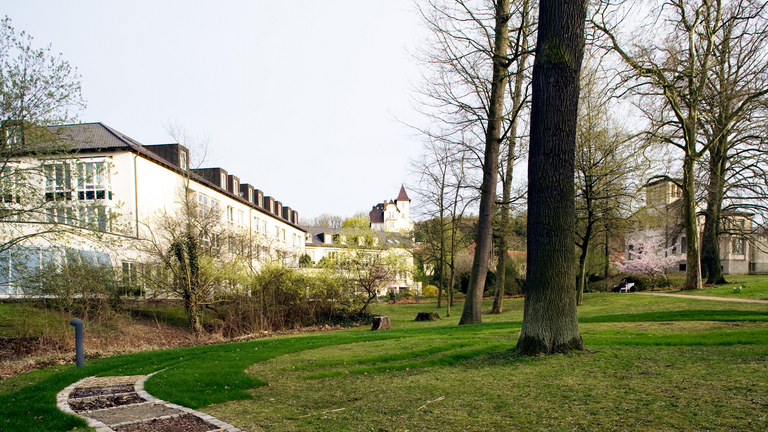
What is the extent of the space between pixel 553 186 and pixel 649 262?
3065 centimetres

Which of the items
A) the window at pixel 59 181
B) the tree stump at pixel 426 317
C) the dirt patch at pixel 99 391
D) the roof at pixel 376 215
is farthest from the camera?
the roof at pixel 376 215

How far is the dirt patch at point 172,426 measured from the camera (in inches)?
172

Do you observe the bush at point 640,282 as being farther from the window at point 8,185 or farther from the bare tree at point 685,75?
the window at point 8,185

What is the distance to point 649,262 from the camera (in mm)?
32156

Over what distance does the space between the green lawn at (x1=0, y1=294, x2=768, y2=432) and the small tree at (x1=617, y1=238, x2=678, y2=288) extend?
26.6 meters

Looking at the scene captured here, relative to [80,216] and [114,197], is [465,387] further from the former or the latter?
[114,197]

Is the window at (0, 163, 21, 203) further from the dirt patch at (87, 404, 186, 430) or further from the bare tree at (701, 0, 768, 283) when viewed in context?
the bare tree at (701, 0, 768, 283)

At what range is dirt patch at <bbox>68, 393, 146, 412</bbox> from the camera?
210 inches

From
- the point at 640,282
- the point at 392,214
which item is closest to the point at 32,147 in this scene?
the point at 640,282

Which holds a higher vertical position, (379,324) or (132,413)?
(132,413)

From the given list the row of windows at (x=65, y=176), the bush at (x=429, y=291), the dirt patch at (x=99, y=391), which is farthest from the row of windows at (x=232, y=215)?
the bush at (x=429, y=291)

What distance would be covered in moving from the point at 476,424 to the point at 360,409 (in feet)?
4.39

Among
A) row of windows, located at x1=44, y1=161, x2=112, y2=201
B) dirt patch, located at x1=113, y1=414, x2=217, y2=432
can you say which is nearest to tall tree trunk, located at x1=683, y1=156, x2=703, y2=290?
dirt patch, located at x1=113, y1=414, x2=217, y2=432

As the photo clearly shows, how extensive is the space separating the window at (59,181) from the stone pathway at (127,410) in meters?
7.98
